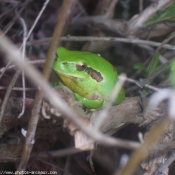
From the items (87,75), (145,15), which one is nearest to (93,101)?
(87,75)

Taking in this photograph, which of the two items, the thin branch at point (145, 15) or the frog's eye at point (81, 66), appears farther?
the thin branch at point (145, 15)

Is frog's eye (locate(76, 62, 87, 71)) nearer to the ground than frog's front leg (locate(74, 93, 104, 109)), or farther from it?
farther from it

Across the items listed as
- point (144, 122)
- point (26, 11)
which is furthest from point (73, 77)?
point (26, 11)

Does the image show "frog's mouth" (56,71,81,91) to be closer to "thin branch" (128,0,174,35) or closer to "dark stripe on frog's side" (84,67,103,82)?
"dark stripe on frog's side" (84,67,103,82)

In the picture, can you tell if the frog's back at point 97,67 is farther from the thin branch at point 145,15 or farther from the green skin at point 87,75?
the thin branch at point 145,15

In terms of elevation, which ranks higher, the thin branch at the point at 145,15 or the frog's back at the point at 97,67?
the thin branch at the point at 145,15

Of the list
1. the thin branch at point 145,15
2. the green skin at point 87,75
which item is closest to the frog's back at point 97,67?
the green skin at point 87,75

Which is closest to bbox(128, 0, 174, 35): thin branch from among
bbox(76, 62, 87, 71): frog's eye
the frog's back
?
the frog's back
